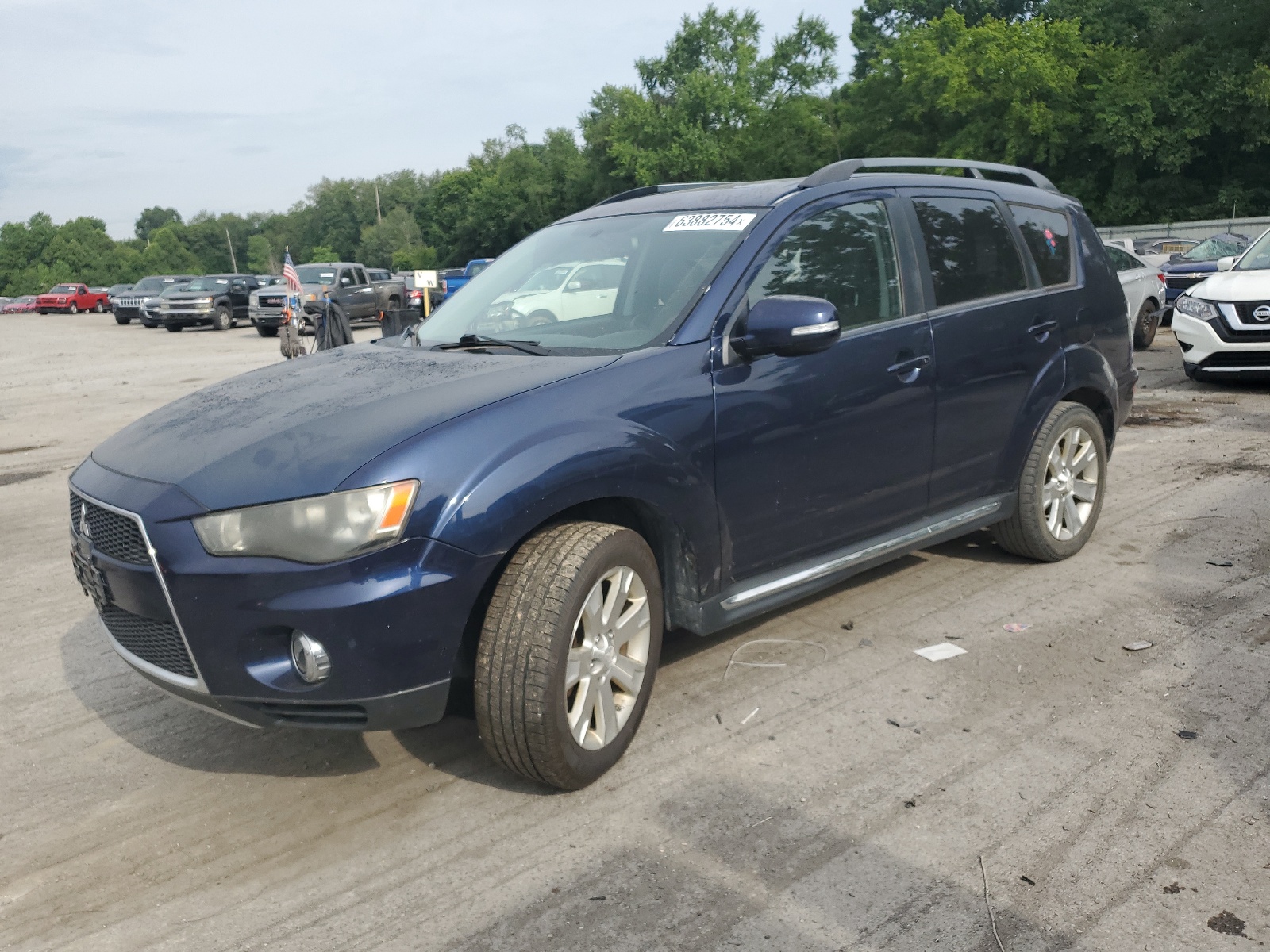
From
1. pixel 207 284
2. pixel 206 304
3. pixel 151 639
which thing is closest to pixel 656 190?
pixel 151 639

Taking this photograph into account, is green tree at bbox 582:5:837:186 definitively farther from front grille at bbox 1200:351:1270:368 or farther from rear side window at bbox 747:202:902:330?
rear side window at bbox 747:202:902:330

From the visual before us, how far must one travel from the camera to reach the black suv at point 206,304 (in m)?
34.2

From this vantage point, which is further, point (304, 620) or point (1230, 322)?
point (1230, 322)

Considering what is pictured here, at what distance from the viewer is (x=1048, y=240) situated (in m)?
5.41

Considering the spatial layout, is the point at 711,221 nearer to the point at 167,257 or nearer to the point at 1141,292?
the point at 1141,292

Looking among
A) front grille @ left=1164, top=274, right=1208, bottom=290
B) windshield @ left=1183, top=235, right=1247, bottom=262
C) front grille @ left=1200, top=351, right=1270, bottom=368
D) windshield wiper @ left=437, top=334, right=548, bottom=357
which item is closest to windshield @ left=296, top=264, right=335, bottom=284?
front grille @ left=1164, top=274, right=1208, bottom=290

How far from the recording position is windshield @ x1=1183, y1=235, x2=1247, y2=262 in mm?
20062

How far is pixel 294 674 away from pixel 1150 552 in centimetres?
445

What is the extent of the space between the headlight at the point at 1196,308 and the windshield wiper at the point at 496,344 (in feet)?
30.2

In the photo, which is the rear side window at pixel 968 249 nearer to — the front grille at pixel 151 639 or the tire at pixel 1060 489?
the tire at pixel 1060 489

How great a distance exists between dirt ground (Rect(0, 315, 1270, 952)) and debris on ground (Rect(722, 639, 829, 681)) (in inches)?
0.8

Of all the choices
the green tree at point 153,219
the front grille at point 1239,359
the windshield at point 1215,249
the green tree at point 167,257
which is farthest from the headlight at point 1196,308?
the green tree at point 153,219

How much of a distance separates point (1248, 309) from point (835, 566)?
8413mm

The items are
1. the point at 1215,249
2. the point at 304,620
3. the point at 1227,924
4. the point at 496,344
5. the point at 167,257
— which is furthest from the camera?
the point at 167,257
